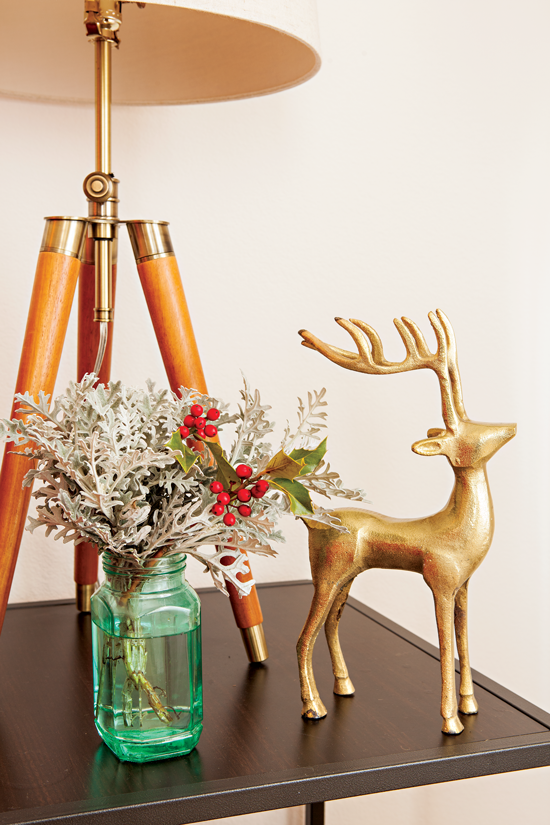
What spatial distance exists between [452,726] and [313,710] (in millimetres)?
120

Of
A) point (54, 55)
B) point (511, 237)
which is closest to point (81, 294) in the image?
point (54, 55)

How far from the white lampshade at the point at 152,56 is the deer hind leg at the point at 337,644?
59 cm

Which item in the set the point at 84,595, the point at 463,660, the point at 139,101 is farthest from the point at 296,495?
the point at 139,101

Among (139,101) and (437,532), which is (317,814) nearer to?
(437,532)

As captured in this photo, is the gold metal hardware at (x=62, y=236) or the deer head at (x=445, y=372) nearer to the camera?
the deer head at (x=445, y=372)

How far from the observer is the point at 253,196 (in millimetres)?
1153

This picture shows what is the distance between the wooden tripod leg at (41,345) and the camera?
0.76 meters

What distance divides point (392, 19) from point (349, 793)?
1.07 meters

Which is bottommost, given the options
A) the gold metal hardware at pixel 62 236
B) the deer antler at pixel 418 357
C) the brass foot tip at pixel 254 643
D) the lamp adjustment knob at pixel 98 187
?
the brass foot tip at pixel 254 643

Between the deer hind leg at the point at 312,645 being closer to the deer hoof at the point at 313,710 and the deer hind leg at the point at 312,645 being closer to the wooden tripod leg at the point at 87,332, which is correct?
the deer hoof at the point at 313,710

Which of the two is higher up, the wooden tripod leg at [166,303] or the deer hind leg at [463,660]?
the wooden tripod leg at [166,303]

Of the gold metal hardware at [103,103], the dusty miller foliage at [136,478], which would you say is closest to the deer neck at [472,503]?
the dusty miller foliage at [136,478]

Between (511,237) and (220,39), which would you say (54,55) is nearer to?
(220,39)

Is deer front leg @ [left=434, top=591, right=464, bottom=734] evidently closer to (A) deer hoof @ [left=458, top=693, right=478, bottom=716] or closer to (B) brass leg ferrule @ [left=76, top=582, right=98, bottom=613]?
(A) deer hoof @ [left=458, top=693, right=478, bottom=716]
